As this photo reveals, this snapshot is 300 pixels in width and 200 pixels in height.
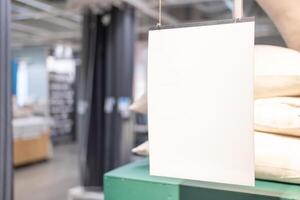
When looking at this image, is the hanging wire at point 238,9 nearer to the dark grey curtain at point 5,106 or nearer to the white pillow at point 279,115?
the white pillow at point 279,115

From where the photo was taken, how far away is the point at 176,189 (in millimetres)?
1398

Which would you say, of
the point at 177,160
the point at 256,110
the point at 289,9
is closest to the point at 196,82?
the point at 177,160

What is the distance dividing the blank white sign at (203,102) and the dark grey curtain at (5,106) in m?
1.12

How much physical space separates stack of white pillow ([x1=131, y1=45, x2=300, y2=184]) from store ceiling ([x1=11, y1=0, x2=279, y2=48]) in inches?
80.6

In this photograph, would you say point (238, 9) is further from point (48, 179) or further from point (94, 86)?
point (48, 179)

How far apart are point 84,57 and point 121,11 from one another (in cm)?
82

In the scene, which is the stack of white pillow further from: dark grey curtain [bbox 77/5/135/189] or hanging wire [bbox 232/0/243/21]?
dark grey curtain [bbox 77/5/135/189]

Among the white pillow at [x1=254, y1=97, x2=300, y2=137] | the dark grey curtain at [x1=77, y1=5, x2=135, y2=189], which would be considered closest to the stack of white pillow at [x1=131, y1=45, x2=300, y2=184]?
the white pillow at [x1=254, y1=97, x2=300, y2=137]

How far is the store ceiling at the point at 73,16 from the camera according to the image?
4.83m

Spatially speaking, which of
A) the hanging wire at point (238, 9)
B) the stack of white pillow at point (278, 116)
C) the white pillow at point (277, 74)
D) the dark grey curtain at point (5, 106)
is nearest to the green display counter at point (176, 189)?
the stack of white pillow at point (278, 116)

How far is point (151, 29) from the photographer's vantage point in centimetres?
127

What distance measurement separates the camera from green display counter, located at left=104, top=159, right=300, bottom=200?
4.18 ft

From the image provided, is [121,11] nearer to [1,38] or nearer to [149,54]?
[1,38]

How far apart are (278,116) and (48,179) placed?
16.4ft
